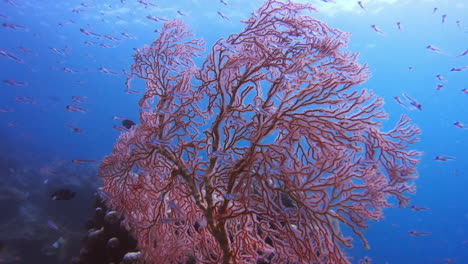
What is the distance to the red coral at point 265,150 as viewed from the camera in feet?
11.7

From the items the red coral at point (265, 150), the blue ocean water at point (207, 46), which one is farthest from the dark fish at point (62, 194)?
the blue ocean water at point (207, 46)

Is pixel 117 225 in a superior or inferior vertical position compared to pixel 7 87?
inferior

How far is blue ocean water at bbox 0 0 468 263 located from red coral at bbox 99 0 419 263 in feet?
28.6

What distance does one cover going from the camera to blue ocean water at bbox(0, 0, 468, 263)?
17188mm

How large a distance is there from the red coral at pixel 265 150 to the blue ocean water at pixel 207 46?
28.6 feet

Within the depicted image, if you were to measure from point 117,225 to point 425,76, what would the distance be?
198 ft

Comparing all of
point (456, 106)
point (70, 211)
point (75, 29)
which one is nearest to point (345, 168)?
point (70, 211)

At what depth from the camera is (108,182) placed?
4996mm

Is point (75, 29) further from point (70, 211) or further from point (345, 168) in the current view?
point (345, 168)

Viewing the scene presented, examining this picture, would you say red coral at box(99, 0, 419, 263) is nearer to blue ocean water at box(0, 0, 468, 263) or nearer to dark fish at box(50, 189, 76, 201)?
dark fish at box(50, 189, 76, 201)

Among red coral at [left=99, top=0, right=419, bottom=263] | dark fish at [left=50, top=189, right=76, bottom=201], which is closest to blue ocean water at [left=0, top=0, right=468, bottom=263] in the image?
dark fish at [left=50, top=189, right=76, bottom=201]

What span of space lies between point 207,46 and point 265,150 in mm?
50868

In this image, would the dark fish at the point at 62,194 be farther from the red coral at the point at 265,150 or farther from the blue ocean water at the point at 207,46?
the blue ocean water at the point at 207,46

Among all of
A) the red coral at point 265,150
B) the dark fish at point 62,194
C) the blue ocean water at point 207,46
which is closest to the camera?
the red coral at point 265,150
